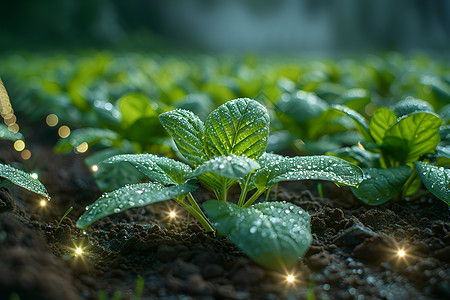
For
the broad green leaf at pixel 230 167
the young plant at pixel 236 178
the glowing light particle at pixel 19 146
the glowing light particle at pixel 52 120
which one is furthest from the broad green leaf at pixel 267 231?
the glowing light particle at pixel 52 120

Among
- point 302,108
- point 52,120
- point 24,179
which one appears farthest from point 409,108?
point 52,120

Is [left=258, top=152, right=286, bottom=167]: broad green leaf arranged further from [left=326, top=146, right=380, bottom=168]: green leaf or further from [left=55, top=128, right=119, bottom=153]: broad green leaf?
[left=55, top=128, right=119, bottom=153]: broad green leaf

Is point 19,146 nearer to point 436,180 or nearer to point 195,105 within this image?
point 195,105

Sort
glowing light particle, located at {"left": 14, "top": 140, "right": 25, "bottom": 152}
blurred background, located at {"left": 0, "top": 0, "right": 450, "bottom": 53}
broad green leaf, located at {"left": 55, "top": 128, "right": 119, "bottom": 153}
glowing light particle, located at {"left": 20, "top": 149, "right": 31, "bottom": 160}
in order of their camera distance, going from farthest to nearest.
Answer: blurred background, located at {"left": 0, "top": 0, "right": 450, "bottom": 53}, glowing light particle, located at {"left": 14, "top": 140, "right": 25, "bottom": 152}, glowing light particle, located at {"left": 20, "top": 149, "right": 31, "bottom": 160}, broad green leaf, located at {"left": 55, "top": 128, "right": 119, "bottom": 153}

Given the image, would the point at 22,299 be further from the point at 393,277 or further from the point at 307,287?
the point at 393,277

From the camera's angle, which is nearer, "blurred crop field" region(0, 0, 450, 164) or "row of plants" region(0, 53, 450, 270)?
"row of plants" region(0, 53, 450, 270)

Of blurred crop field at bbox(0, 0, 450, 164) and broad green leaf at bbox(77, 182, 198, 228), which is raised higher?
blurred crop field at bbox(0, 0, 450, 164)

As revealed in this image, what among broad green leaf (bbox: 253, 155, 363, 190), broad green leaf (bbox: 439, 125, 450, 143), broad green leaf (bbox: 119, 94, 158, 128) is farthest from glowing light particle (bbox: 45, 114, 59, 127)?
broad green leaf (bbox: 439, 125, 450, 143)

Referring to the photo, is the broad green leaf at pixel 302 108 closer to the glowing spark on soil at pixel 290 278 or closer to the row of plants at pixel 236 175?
the row of plants at pixel 236 175
